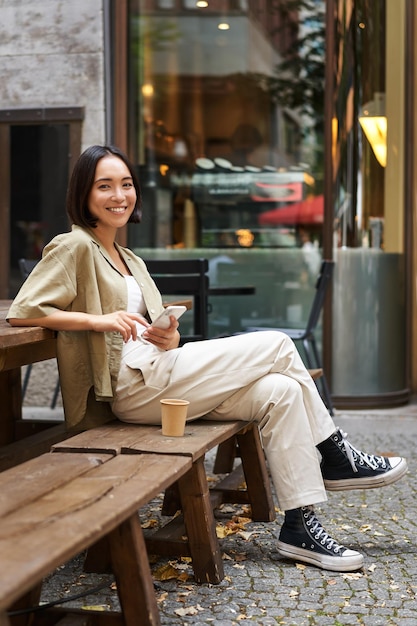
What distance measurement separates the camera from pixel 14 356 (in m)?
3.43

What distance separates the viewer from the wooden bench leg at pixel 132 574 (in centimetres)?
251

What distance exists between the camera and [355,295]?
7.23 meters

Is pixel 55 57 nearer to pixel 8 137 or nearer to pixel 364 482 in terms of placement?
pixel 8 137

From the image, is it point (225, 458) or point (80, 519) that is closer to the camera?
point (80, 519)

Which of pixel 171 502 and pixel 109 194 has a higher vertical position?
pixel 109 194

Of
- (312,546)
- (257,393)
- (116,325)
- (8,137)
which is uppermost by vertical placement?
(8,137)

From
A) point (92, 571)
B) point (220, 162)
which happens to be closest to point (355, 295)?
point (220, 162)

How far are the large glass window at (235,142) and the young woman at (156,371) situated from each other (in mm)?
4420

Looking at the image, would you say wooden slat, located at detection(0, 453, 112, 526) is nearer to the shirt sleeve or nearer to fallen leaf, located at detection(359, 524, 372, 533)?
the shirt sleeve

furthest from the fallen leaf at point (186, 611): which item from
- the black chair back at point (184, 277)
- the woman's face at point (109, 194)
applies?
the black chair back at point (184, 277)

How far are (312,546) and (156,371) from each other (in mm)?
840

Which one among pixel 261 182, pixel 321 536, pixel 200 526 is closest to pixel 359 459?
pixel 321 536

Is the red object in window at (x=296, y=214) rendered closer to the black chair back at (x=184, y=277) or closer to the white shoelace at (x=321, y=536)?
the black chair back at (x=184, y=277)

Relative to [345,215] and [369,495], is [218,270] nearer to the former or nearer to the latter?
[345,215]
